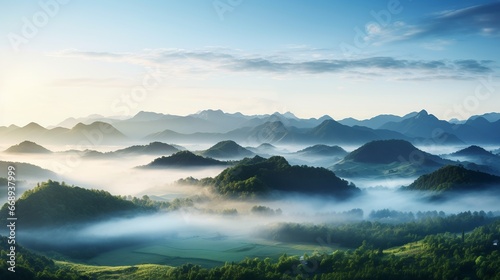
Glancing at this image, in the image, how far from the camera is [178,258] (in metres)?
84.9

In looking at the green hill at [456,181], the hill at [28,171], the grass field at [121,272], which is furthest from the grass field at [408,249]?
the hill at [28,171]

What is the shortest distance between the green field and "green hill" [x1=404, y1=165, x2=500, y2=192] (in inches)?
3159

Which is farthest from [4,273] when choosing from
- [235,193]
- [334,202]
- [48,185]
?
[334,202]

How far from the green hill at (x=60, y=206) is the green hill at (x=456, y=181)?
4084 inches

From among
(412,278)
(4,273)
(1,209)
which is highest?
(1,209)

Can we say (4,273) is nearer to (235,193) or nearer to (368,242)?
(368,242)

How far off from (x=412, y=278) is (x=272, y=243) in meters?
40.1

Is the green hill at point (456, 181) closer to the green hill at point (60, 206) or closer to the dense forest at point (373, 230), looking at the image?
the dense forest at point (373, 230)

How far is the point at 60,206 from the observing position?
96688 mm

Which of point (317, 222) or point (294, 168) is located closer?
point (317, 222)

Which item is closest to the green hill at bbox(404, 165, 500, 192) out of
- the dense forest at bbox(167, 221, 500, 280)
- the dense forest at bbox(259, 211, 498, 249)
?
the dense forest at bbox(259, 211, 498, 249)

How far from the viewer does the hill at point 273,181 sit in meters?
145

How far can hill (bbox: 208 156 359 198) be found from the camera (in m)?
145

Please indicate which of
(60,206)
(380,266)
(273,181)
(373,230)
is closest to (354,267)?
(380,266)
